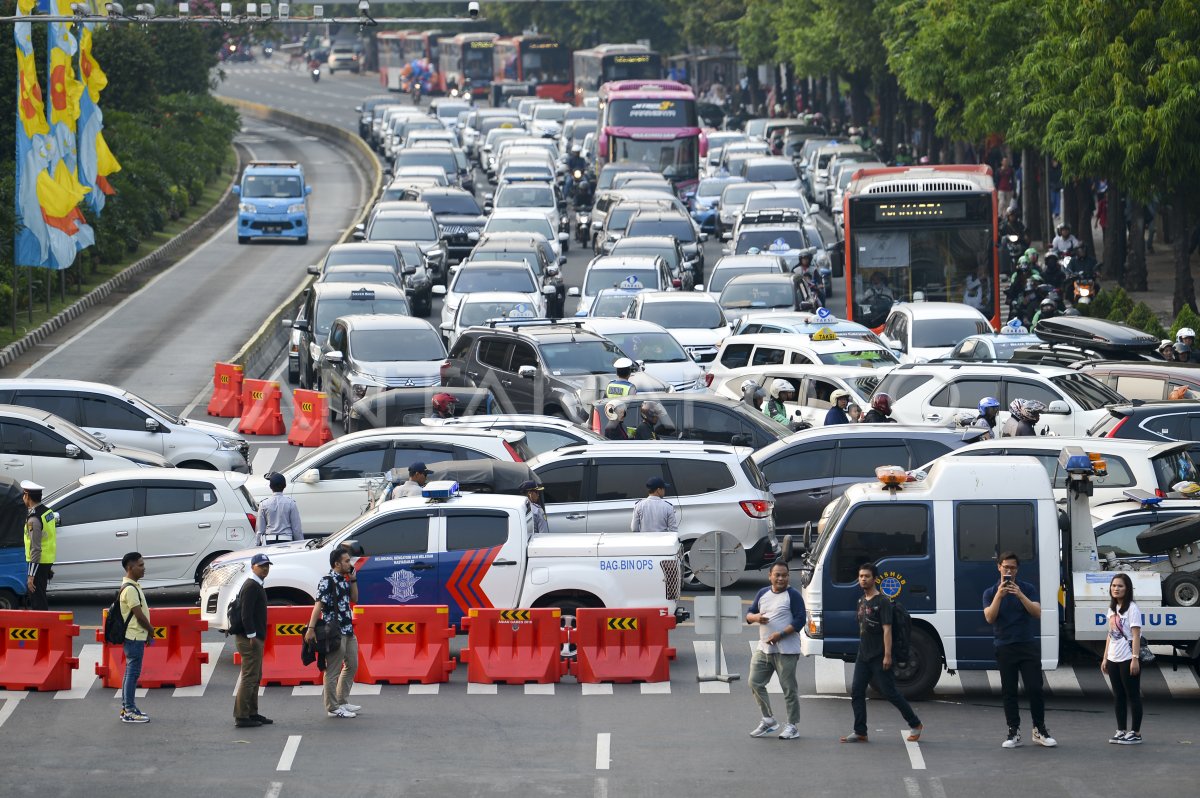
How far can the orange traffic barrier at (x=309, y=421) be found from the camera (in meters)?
29.1

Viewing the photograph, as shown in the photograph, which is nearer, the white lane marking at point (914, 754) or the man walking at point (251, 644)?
the white lane marking at point (914, 754)

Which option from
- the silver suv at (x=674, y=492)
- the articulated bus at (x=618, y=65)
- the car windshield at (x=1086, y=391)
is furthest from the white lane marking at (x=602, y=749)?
the articulated bus at (x=618, y=65)

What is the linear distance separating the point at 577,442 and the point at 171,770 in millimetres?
9117

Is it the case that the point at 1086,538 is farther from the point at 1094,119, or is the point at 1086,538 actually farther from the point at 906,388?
the point at 1094,119

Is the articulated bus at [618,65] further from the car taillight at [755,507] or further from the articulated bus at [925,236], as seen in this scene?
the car taillight at [755,507]

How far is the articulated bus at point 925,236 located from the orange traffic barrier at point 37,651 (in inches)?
796

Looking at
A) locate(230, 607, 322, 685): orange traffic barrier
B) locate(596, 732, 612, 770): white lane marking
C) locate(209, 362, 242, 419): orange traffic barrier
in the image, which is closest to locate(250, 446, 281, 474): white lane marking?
locate(209, 362, 242, 419): orange traffic barrier

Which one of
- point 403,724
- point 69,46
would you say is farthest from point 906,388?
point 69,46

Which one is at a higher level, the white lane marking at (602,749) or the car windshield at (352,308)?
the car windshield at (352,308)

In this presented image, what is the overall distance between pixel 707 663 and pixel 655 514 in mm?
1980

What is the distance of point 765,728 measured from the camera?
15.6 metres

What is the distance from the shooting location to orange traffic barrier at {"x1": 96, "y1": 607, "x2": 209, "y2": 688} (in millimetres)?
17312

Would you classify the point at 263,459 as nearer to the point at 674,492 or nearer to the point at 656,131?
the point at 674,492

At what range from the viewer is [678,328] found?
3359cm
